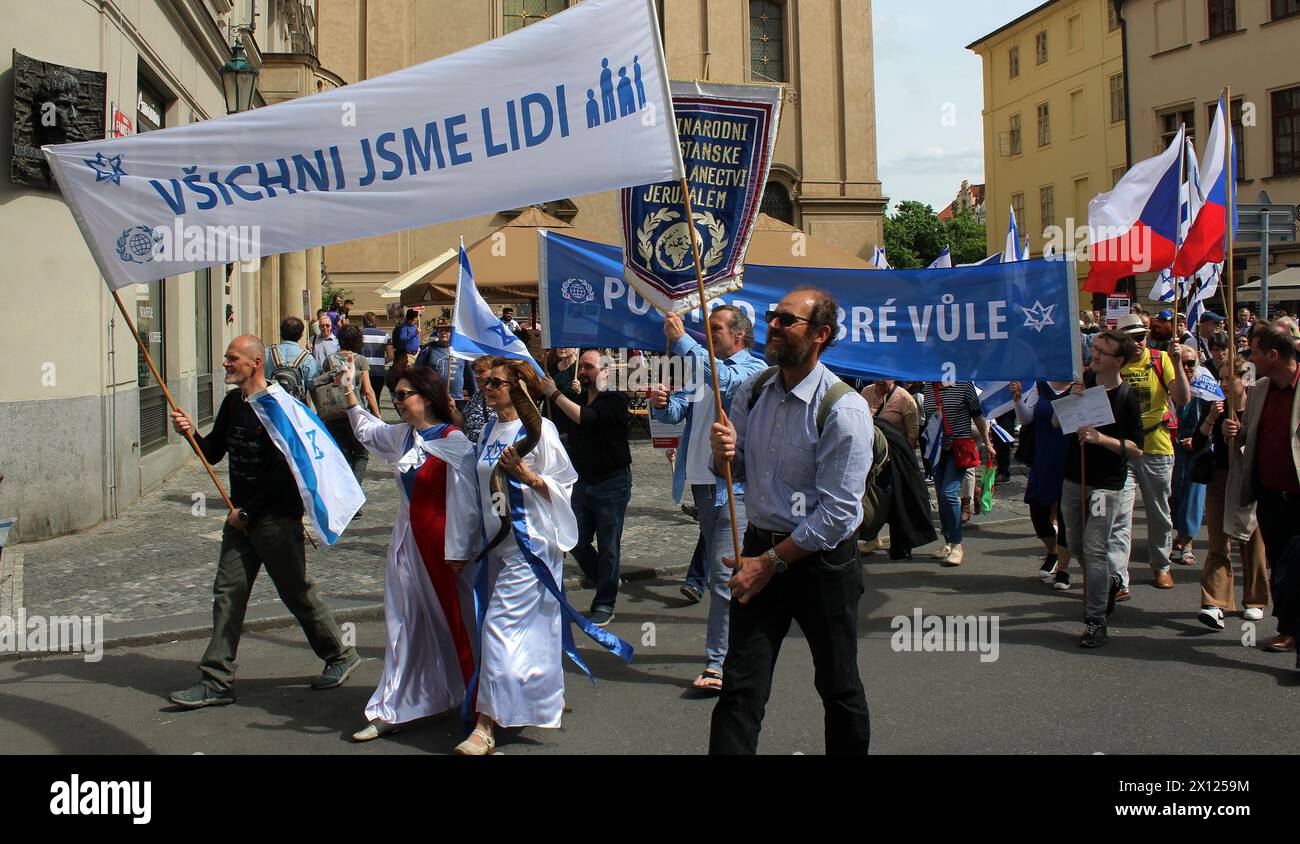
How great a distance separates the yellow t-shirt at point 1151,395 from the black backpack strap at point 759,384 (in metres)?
5.08

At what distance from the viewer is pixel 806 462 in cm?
393

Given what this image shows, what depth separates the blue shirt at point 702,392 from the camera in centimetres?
593

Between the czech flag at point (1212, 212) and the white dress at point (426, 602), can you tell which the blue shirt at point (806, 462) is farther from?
the czech flag at point (1212, 212)

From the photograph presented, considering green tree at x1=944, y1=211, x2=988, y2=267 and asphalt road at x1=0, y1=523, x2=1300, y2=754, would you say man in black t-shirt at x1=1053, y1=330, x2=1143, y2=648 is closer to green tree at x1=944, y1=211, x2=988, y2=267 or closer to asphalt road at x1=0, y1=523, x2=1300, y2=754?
asphalt road at x1=0, y1=523, x2=1300, y2=754

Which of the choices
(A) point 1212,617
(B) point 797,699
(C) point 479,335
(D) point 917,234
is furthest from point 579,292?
(D) point 917,234

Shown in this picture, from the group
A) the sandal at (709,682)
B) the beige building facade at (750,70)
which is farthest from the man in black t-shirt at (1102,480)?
the beige building facade at (750,70)

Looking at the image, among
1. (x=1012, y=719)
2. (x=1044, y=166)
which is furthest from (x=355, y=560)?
(x=1044, y=166)

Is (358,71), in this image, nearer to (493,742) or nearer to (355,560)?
(355,560)

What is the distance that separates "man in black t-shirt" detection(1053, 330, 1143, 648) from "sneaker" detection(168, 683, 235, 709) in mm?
4729

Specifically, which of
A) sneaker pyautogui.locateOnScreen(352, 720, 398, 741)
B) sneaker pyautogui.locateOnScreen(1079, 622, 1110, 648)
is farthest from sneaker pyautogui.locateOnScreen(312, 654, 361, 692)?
sneaker pyautogui.locateOnScreen(1079, 622, 1110, 648)

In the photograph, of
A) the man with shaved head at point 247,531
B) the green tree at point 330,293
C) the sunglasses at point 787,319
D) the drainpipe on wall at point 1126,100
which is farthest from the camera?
the drainpipe on wall at point 1126,100

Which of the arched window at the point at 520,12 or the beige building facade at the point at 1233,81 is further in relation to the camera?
the arched window at the point at 520,12

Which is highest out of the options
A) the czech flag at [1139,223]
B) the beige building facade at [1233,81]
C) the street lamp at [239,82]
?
the beige building facade at [1233,81]

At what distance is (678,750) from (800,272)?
3.64 m
